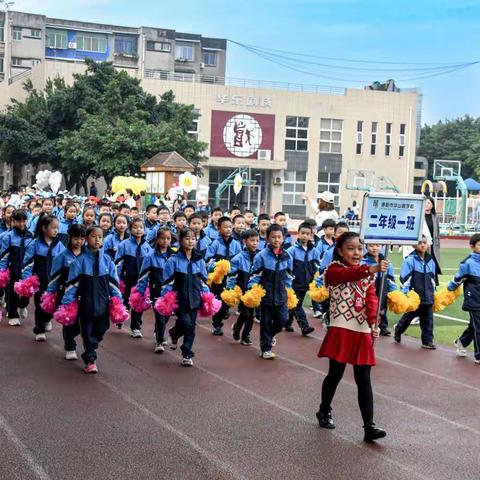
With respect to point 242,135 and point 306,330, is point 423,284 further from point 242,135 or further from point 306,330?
point 242,135

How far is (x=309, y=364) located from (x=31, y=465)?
4.63 metres

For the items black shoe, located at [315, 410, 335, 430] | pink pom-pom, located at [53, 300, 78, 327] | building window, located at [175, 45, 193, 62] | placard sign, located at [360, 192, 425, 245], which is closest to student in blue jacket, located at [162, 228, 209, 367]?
pink pom-pom, located at [53, 300, 78, 327]

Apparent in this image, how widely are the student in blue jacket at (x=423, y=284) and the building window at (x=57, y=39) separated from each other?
200 feet

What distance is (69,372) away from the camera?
28.8ft

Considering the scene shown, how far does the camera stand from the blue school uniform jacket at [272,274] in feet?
33.1

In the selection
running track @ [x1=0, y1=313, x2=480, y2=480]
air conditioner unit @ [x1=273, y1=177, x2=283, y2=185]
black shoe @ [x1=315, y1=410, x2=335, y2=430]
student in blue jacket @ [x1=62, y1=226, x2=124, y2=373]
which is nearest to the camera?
running track @ [x1=0, y1=313, x2=480, y2=480]

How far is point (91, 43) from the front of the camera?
67.9m

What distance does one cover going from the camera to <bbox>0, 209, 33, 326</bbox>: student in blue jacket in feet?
38.3

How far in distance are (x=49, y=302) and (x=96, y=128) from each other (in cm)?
2856

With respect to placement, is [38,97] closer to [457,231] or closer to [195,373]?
[457,231]

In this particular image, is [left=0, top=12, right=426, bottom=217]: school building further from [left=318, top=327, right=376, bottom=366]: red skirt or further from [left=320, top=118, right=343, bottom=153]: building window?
[left=318, top=327, right=376, bottom=366]: red skirt

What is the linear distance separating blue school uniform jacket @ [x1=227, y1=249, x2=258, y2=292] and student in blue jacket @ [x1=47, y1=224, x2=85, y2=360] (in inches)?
97.8

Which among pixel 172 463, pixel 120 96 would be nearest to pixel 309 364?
pixel 172 463

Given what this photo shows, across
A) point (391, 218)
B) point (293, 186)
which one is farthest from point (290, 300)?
point (293, 186)
